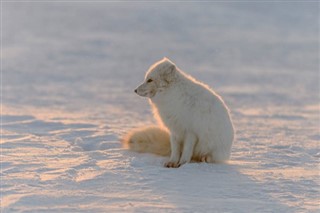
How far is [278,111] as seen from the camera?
9.17m

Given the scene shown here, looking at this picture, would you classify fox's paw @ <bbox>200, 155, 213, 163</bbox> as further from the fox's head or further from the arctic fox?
the fox's head

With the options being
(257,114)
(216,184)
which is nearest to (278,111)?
(257,114)

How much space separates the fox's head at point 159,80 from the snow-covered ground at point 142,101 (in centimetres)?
59

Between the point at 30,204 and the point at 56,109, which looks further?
the point at 56,109

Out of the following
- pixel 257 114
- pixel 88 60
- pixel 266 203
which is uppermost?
pixel 88 60

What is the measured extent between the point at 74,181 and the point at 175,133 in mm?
1114

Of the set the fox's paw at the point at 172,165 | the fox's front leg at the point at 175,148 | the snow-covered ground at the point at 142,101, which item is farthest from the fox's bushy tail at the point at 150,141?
the fox's paw at the point at 172,165

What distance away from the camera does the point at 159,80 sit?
4.59 metres

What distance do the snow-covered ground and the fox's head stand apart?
1.92ft

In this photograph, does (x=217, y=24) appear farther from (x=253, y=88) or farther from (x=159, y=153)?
(x=159, y=153)

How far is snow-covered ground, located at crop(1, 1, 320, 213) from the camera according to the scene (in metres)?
3.55

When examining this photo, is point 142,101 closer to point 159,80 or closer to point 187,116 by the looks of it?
point 159,80

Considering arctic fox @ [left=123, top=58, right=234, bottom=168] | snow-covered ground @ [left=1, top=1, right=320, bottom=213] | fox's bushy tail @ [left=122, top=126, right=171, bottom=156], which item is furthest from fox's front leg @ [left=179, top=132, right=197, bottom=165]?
fox's bushy tail @ [left=122, top=126, right=171, bottom=156]

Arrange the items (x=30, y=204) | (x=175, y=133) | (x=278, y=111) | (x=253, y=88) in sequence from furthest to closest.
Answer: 1. (x=253, y=88)
2. (x=278, y=111)
3. (x=175, y=133)
4. (x=30, y=204)
